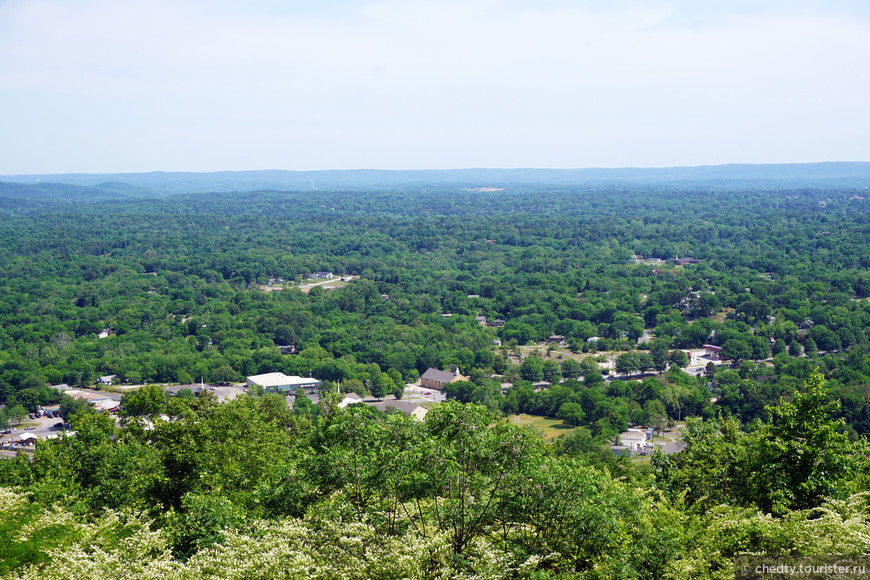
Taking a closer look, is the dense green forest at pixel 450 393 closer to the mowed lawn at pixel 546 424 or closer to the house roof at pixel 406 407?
the mowed lawn at pixel 546 424

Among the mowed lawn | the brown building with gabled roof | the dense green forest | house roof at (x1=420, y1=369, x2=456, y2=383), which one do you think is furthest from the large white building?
the mowed lawn

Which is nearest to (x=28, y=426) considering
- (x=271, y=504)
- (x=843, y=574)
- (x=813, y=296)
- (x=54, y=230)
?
(x=271, y=504)

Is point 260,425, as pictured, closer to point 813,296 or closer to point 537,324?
point 537,324

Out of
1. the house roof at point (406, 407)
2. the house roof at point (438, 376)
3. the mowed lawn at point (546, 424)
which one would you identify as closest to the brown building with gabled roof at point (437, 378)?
the house roof at point (438, 376)

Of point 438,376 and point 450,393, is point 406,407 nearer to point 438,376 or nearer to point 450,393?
point 450,393

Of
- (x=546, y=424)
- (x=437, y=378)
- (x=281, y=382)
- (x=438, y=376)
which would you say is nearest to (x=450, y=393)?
(x=437, y=378)
